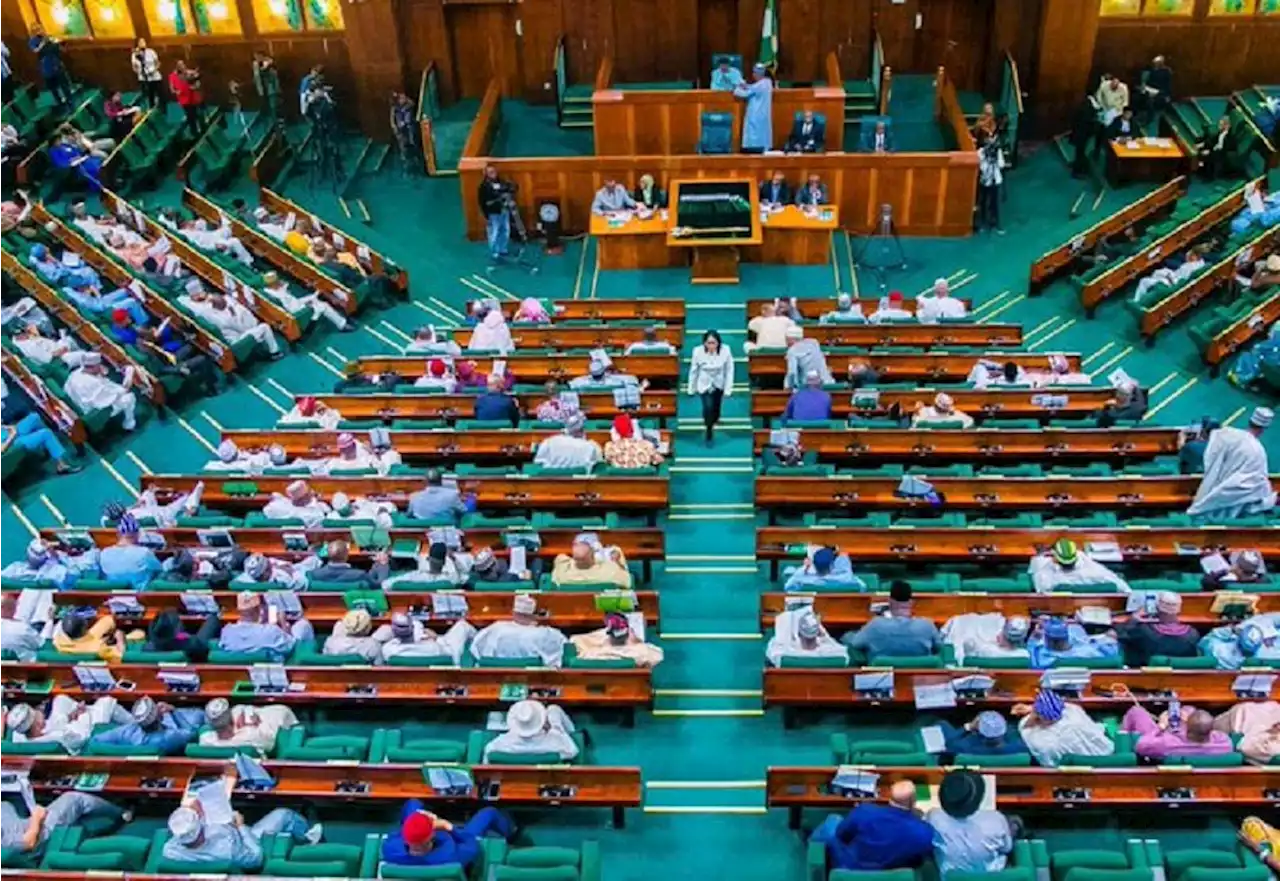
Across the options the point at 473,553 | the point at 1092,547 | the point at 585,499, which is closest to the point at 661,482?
the point at 585,499

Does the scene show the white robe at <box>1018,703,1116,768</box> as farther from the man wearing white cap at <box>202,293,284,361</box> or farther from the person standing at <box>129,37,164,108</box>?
the person standing at <box>129,37,164,108</box>

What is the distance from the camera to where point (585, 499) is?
1166cm

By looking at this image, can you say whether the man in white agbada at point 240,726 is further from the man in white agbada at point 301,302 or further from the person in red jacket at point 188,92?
the person in red jacket at point 188,92

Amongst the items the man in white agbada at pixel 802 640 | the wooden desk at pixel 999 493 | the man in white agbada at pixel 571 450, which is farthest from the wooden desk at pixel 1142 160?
the man in white agbada at pixel 802 640

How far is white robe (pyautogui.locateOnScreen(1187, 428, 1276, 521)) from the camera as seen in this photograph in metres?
10.9

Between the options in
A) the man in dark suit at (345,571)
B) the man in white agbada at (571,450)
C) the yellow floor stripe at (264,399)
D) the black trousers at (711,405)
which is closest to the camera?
the man in dark suit at (345,571)

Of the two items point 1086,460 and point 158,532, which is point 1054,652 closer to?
point 1086,460

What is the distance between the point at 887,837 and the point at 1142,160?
14.4 metres

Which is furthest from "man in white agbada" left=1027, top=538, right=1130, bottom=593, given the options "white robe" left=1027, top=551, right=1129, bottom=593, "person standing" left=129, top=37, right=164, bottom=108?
"person standing" left=129, top=37, right=164, bottom=108

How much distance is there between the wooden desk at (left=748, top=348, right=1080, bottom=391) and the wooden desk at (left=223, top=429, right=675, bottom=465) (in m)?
1.72

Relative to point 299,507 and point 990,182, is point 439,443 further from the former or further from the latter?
point 990,182

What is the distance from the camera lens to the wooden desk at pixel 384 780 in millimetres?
8500

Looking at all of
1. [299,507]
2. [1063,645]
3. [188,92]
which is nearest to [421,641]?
[299,507]

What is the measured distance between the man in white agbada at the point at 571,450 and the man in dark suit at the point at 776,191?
6801 millimetres
